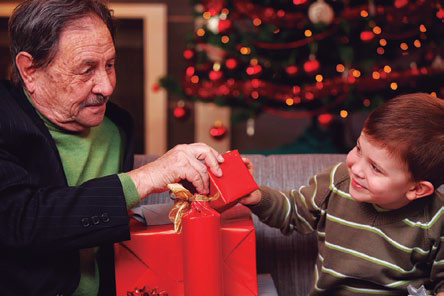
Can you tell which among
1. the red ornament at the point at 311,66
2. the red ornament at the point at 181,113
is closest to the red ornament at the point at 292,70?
the red ornament at the point at 311,66

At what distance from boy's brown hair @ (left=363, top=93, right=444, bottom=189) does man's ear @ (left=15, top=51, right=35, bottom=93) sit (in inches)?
32.4

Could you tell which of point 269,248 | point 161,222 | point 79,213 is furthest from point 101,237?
point 269,248

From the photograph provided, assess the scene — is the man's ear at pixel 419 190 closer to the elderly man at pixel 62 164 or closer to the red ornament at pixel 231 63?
the elderly man at pixel 62 164

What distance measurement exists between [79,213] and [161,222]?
0.23 metres

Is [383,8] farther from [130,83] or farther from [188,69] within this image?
[130,83]

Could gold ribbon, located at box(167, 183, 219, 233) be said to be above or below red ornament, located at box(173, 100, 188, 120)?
below

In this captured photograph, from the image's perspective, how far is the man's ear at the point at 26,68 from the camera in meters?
1.30

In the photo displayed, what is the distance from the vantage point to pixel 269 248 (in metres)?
1.60

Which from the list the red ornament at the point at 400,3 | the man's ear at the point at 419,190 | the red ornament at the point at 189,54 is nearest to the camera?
the man's ear at the point at 419,190

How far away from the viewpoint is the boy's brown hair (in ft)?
3.91

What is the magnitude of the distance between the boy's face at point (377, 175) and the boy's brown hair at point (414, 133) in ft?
0.06

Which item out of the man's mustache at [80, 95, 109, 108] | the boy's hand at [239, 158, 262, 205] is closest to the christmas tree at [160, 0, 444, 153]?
the boy's hand at [239, 158, 262, 205]

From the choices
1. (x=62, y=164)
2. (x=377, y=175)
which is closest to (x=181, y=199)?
(x=62, y=164)

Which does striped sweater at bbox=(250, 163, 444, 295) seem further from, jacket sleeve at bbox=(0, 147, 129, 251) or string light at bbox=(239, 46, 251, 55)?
string light at bbox=(239, 46, 251, 55)
